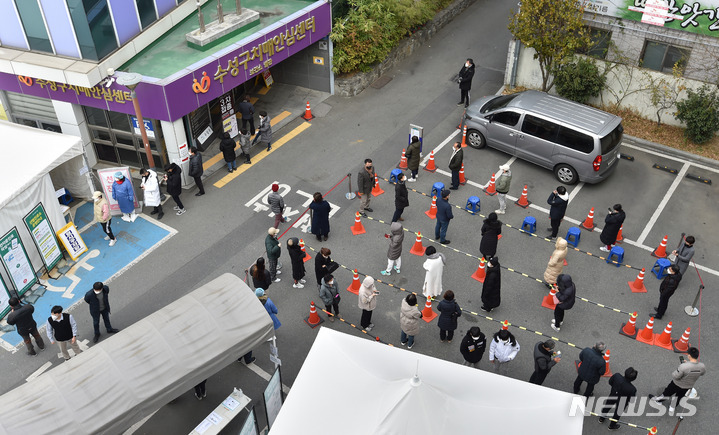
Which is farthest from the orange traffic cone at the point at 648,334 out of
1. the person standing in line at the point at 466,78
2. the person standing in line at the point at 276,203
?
the person standing in line at the point at 466,78

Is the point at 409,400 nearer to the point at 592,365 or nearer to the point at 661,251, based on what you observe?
the point at 592,365

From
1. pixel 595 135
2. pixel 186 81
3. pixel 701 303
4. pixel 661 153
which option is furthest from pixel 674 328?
pixel 186 81

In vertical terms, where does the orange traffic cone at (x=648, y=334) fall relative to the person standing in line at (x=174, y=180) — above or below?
below

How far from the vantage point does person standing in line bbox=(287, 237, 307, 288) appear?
13.5 m

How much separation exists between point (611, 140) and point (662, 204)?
2344 millimetres

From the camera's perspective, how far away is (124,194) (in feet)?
52.7

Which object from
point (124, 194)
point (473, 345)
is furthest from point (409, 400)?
point (124, 194)

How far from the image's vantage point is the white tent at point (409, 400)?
9.01m

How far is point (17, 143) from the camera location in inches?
594

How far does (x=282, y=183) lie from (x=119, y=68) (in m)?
5.36

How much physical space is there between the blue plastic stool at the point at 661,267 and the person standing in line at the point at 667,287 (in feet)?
3.41

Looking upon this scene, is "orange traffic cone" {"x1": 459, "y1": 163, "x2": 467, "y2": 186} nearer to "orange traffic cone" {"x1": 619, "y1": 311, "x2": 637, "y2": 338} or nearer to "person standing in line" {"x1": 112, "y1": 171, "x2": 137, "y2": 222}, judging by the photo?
"orange traffic cone" {"x1": 619, "y1": 311, "x2": 637, "y2": 338}

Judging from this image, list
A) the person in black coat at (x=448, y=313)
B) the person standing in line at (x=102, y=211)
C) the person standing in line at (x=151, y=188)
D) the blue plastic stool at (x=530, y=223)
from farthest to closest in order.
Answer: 1. the person standing in line at (x=151, y=188)
2. the blue plastic stool at (x=530, y=223)
3. the person standing in line at (x=102, y=211)
4. the person in black coat at (x=448, y=313)

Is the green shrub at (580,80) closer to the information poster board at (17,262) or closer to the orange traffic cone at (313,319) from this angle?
the orange traffic cone at (313,319)
